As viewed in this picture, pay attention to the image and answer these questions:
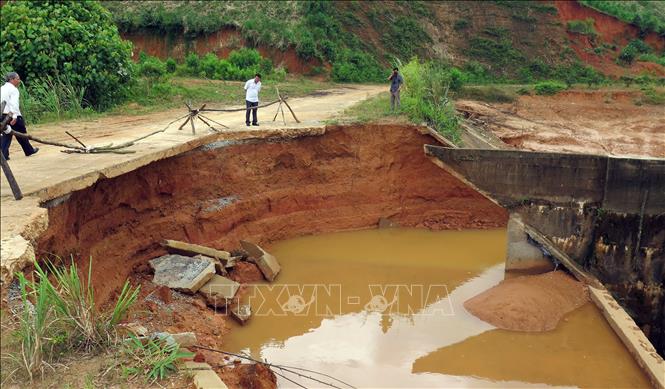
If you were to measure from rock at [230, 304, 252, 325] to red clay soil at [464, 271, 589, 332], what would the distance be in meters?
3.71

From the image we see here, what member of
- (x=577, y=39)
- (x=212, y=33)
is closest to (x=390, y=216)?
(x=212, y=33)

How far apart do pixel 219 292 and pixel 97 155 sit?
9.75ft

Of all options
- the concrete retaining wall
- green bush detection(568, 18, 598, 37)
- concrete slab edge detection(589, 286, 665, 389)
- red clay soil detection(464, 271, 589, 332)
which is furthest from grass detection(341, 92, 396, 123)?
green bush detection(568, 18, 598, 37)

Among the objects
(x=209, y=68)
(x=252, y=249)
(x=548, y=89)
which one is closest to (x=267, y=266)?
(x=252, y=249)

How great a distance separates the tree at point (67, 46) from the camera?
49.0 feet

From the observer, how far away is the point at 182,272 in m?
10.4

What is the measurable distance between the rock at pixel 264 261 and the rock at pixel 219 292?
1.09 m

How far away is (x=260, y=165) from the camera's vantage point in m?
13.2

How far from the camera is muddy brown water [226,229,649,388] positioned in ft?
28.5

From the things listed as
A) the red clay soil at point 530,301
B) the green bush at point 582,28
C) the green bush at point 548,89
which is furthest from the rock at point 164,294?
the green bush at point 582,28

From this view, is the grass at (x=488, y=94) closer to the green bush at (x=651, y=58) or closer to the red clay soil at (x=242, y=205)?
the red clay soil at (x=242, y=205)

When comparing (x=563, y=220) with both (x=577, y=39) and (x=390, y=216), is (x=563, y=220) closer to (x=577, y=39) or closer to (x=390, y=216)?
(x=390, y=216)

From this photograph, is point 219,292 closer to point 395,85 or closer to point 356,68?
point 395,85

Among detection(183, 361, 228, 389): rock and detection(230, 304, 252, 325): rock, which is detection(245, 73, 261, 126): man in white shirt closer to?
detection(230, 304, 252, 325): rock
